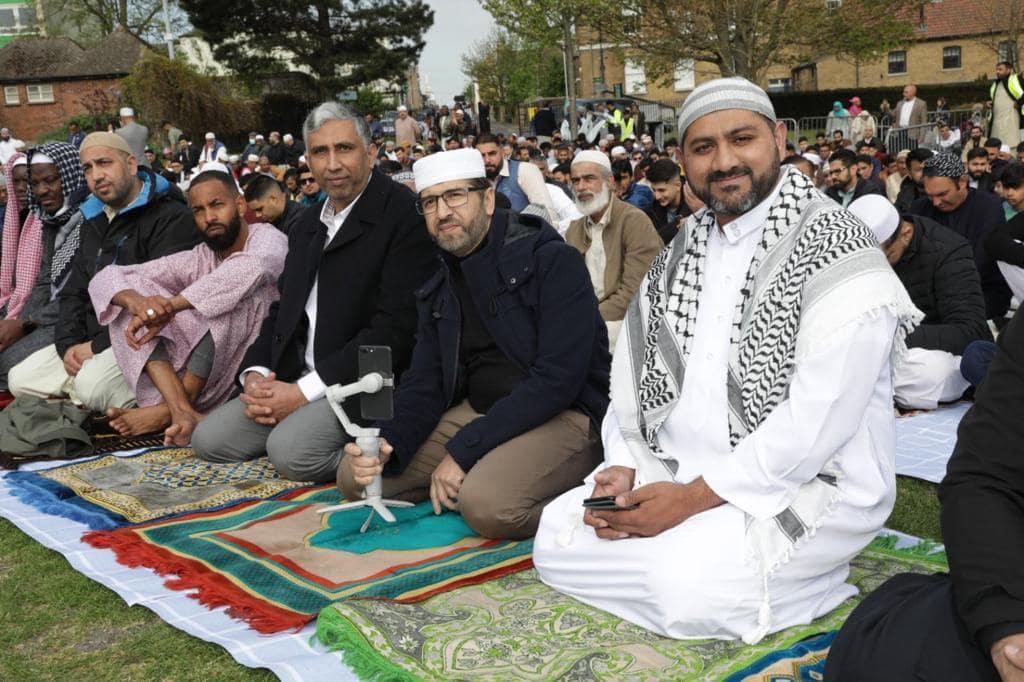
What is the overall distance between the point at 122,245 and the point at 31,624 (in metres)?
3.22

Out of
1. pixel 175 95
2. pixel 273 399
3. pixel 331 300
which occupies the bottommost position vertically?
pixel 273 399

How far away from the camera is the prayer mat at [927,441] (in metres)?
4.38

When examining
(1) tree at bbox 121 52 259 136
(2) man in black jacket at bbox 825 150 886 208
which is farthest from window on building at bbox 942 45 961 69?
(2) man in black jacket at bbox 825 150 886 208

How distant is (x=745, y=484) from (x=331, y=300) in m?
2.59

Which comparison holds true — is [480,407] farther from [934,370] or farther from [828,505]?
[934,370]

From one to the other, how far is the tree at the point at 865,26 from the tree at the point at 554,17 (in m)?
5.60

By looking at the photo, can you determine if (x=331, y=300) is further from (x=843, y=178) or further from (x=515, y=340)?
(x=843, y=178)

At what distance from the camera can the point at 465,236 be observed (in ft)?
12.7

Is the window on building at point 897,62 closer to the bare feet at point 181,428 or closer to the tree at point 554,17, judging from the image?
the tree at point 554,17

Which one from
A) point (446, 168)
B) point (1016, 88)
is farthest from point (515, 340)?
point (1016, 88)

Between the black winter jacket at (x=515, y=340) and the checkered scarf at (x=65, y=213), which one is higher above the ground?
the checkered scarf at (x=65, y=213)

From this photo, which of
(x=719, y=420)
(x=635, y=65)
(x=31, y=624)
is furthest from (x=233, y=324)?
(x=635, y=65)

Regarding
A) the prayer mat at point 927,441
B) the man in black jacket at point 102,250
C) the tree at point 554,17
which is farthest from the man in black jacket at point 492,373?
the tree at point 554,17

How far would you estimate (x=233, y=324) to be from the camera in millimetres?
5531
